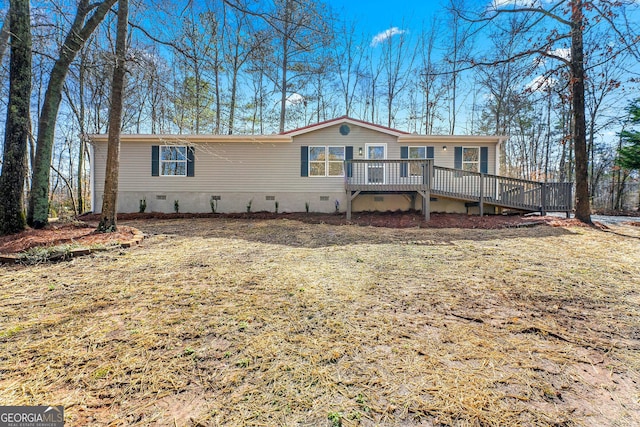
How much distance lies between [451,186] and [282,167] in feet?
21.5

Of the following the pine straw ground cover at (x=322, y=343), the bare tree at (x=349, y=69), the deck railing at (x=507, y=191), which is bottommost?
the pine straw ground cover at (x=322, y=343)

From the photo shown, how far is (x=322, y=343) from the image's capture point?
189 cm

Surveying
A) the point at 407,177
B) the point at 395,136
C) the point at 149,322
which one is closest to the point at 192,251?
the point at 149,322

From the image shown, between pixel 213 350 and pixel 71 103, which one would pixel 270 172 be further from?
pixel 71 103

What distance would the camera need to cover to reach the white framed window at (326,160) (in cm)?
1081

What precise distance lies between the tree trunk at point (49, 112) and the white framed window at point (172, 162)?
15.0 feet

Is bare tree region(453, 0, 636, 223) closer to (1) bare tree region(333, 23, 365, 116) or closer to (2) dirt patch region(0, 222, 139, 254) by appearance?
(2) dirt patch region(0, 222, 139, 254)

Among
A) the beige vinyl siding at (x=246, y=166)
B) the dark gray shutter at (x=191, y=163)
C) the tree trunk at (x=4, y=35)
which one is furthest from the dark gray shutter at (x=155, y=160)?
the tree trunk at (x=4, y=35)

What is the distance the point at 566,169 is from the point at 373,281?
25.3 m

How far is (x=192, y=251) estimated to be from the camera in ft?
15.1

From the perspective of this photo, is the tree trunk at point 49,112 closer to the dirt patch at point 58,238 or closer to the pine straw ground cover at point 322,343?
the dirt patch at point 58,238

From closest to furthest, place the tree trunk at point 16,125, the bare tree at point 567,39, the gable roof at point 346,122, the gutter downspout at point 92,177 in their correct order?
the tree trunk at point 16,125, the bare tree at point 567,39, the gutter downspout at point 92,177, the gable roof at point 346,122

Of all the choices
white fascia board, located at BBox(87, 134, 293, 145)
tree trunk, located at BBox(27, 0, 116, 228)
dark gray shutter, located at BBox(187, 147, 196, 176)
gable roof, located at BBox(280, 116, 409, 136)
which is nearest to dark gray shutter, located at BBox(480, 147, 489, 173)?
gable roof, located at BBox(280, 116, 409, 136)

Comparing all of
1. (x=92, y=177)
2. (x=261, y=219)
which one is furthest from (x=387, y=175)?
(x=92, y=177)
